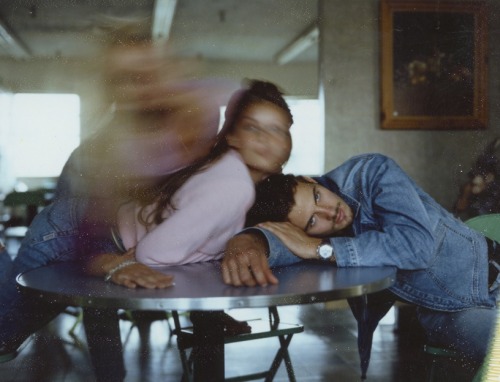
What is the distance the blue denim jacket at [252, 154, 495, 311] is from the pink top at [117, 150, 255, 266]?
0.36 feet

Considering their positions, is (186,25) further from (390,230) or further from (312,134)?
(390,230)

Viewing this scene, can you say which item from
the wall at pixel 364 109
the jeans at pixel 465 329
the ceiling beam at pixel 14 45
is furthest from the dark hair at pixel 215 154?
the ceiling beam at pixel 14 45

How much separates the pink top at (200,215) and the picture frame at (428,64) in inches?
109

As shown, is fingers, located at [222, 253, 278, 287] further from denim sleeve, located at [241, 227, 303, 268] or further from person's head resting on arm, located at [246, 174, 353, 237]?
person's head resting on arm, located at [246, 174, 353, 237]

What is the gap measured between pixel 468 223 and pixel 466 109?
88.9 inches

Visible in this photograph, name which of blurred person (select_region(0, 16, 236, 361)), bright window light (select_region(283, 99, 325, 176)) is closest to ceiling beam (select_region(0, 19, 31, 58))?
bright window light (select_region(283, 99, 325, 176))

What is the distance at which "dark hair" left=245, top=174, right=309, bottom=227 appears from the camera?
1.54 m

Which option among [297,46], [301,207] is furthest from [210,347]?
[297,46]

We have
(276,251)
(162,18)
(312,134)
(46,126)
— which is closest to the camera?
(276,251)

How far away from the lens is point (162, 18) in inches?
220

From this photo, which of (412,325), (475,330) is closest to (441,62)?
(412,325)

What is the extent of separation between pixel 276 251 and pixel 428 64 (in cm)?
299

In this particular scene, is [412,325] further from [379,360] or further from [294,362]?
[294,362]

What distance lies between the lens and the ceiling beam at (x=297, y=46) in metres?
7.06
